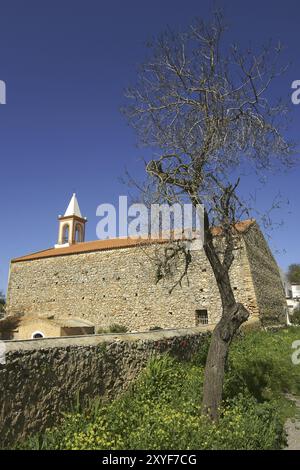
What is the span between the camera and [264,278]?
22312mm

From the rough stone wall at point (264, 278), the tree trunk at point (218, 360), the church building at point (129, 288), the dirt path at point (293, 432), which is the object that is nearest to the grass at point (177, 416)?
the dirt path at point (293, 432)

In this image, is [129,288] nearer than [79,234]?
Yes

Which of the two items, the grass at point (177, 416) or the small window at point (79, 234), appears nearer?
the grass at point (177, 416)

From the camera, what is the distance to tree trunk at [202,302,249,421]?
6164mm

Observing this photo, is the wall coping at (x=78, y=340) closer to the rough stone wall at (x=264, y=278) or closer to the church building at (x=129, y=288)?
the church building at (x=129, y=288)

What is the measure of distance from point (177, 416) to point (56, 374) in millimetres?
2059

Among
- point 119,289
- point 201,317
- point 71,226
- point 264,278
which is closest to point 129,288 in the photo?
point 119,289

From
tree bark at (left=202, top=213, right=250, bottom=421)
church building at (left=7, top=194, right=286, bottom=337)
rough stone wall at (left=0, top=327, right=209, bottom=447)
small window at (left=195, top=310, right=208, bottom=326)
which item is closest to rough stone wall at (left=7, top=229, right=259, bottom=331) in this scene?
church building at (left=7, top=194, right=286, bottom=337)

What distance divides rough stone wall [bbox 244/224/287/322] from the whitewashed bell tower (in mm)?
20230

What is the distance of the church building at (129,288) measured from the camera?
2019 centimetres

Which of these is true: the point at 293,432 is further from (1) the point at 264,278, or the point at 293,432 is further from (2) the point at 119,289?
(2) the point at 119,289

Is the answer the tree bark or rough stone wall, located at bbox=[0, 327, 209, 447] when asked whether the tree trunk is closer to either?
the tree bark

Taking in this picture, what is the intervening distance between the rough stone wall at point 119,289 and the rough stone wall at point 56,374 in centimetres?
1032

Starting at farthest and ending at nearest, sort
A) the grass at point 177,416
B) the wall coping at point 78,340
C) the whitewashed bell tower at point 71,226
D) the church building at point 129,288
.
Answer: the whitewashed bell tower at point 71,226, the church building at point 129,288, the wall coping at point 78,340, the grass at point 177,416
